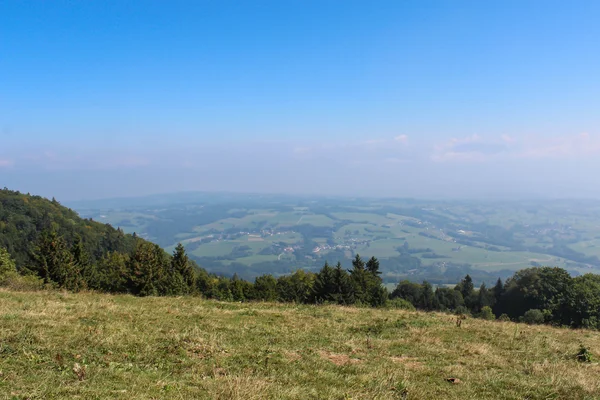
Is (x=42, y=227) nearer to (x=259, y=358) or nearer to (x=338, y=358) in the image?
(x=259, y=358)

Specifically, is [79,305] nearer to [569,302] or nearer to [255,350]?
[255,350]

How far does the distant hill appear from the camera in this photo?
92000 millimetres

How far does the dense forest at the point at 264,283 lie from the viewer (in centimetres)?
4312

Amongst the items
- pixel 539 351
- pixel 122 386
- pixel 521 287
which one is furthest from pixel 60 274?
pixel 521 287

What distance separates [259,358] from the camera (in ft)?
32.3

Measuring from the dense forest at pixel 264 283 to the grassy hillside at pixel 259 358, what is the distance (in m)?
13.0

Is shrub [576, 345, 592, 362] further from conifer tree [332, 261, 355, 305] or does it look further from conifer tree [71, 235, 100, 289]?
conifer tree [71, 235, 100, 289]

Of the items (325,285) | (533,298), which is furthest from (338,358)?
(533,298)

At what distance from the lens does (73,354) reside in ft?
28.0

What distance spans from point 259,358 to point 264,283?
5224cm

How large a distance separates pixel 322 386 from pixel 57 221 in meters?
128

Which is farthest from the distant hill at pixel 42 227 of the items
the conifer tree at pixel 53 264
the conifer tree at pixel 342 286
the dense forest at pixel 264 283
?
the conifer tree at pixel 342 286

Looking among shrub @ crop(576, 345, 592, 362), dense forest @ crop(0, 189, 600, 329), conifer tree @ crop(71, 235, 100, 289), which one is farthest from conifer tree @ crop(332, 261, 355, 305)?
shrub @ crop(576, 345, 592, 362)

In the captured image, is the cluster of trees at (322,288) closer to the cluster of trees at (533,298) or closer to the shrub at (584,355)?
the cluster of trees at (533,298)
